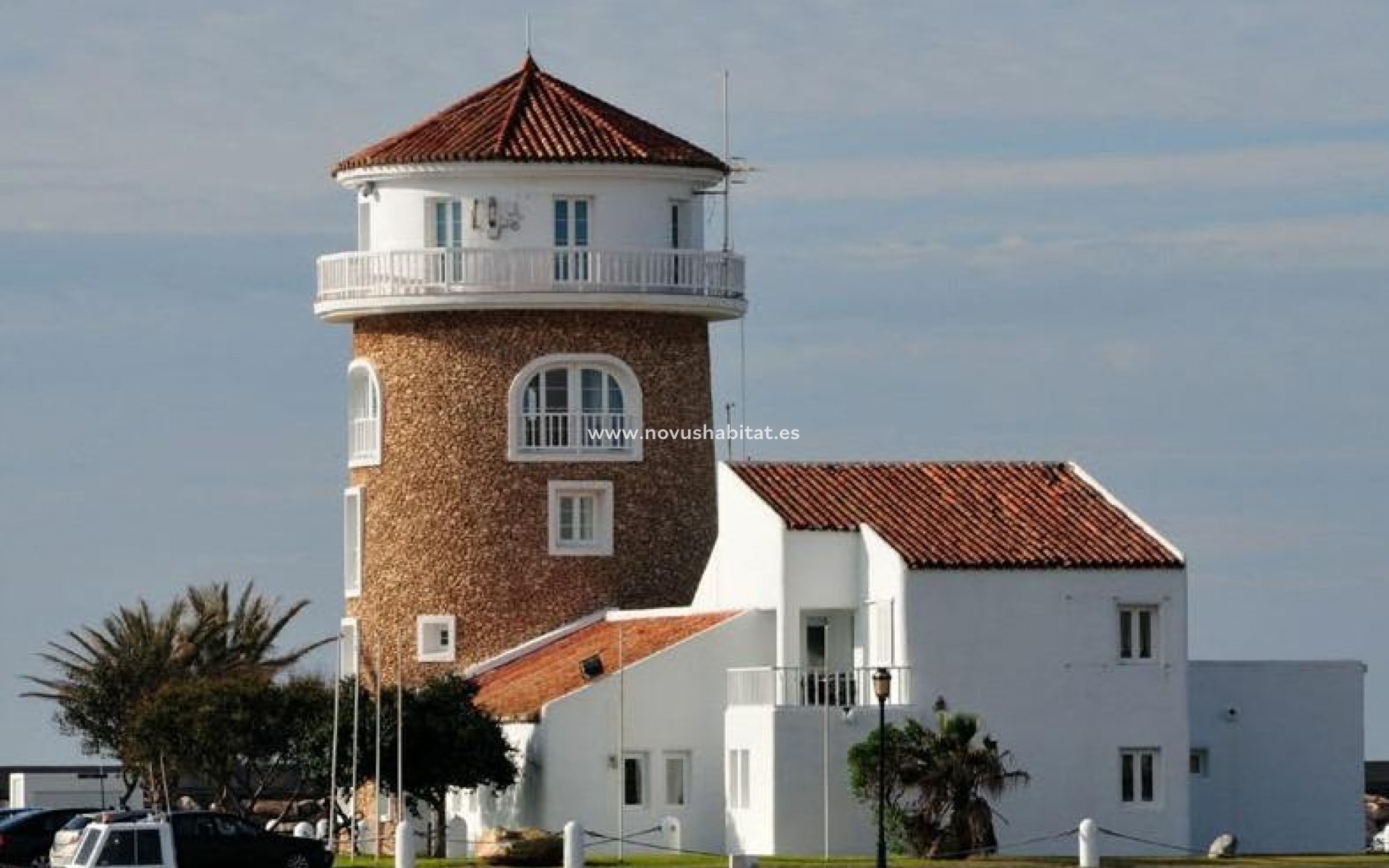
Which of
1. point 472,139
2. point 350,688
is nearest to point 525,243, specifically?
point 472,139

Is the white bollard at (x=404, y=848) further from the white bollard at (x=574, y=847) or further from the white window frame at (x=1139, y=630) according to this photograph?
the white window frame at (x=1139, y=630)

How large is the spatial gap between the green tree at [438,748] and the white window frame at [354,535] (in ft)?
25.4

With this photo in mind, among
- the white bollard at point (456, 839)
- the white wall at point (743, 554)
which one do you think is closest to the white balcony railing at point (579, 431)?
the white wall at point (743, 554)

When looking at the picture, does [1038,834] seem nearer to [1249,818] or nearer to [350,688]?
[1249,818]

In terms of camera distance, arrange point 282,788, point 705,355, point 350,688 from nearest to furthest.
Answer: point 350,688, point 705,355, point 282,788

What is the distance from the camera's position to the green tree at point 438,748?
7325 cm

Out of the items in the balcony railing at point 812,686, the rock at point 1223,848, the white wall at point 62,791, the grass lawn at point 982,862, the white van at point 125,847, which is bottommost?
the grass lawn at point 982,862

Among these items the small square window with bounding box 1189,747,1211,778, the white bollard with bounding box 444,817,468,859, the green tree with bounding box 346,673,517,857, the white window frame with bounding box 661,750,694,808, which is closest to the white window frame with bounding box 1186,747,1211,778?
the small square window with bounding box 1189,747,1211,778

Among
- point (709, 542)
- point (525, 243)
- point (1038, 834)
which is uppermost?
point (525, 243)

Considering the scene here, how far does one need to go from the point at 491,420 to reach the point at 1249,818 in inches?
586

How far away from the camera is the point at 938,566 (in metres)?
71.2

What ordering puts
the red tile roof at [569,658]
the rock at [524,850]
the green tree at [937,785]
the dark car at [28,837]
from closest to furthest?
the green tree at [937,785]
the rock at [524,850]
the dark car at [28,837]
the red tile roof at [569,658]

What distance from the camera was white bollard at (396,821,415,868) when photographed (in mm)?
67562

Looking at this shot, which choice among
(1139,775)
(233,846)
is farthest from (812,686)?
(233,846)
